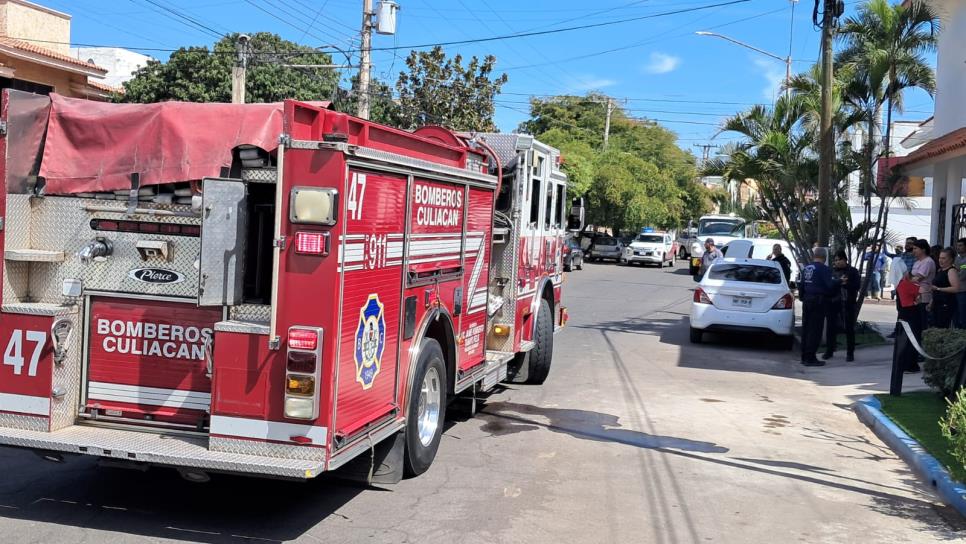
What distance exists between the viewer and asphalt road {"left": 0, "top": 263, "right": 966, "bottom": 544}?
19.5 feet

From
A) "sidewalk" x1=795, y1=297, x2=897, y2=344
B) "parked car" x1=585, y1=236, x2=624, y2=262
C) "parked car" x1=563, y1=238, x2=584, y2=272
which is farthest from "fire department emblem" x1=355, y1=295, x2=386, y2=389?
"parked car" x1=585, y1=236, x2=624, y2=262

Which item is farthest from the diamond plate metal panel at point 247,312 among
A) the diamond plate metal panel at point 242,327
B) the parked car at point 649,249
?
the parked car at point 649,249

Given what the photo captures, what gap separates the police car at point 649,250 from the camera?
140 ft

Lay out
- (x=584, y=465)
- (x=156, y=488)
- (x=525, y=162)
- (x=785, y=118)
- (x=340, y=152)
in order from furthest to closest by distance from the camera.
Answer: (x=785, y=118) < (x=525, y=162) < (x=584, y=465) < (x=156, y=488) < (x=340, y=152)

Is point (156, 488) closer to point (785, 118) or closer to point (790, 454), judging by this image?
point (790, 454)

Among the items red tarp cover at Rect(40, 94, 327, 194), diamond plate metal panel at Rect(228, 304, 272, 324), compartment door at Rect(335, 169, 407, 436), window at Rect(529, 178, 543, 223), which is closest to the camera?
compartment door at Rect(335, 169, 407, 436)

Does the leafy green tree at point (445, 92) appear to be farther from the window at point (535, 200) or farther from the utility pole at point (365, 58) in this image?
the window at point (535, 200)

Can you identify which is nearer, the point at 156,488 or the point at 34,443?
the point at 34,443

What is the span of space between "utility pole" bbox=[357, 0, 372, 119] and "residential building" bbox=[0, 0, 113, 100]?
25.4ft

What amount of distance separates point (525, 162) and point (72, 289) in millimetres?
5426

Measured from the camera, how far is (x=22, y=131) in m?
6.02

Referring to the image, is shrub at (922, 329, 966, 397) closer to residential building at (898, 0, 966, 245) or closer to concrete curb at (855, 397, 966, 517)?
concrete curb at (855, 397, 966, 517)

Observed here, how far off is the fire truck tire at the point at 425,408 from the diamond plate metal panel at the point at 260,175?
1.80 m

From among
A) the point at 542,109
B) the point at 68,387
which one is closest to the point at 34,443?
the point at 68,387
